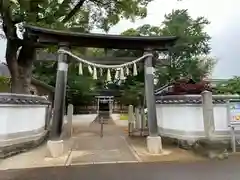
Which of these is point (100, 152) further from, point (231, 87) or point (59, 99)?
point (231, 87)

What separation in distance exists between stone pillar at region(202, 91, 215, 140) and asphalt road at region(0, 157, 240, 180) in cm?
138

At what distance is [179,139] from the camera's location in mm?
9344

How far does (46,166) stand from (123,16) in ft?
33.0

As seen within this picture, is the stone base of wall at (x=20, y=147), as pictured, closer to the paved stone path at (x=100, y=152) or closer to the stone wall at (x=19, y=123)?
the stone wall at (x=19, y=123)

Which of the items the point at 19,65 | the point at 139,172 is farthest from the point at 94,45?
the point at 19,65

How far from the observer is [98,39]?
8.89 metres

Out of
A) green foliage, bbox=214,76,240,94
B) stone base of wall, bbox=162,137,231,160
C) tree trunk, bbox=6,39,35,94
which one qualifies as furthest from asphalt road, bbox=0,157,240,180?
tree trunk, bbox=6,39,35,94

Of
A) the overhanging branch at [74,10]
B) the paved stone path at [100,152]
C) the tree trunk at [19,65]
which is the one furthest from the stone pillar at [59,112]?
the overhanging branch at [74,10]

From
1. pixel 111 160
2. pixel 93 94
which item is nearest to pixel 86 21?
pixel 111 160

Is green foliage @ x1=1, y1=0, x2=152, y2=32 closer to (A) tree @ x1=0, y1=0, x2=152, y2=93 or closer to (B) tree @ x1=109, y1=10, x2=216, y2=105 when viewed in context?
(A) tree @ x1=0, y1=0, x2=152, y2=93

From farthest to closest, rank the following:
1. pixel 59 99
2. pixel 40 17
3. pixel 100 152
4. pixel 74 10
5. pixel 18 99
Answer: pixel 74 10 → pixel 40 17 → pixel 100 152 → pixel 59 99 → pixel 18 99

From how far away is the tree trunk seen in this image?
12430 mm

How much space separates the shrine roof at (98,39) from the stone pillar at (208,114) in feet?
7.35

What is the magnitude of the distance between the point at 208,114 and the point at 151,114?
182cm
